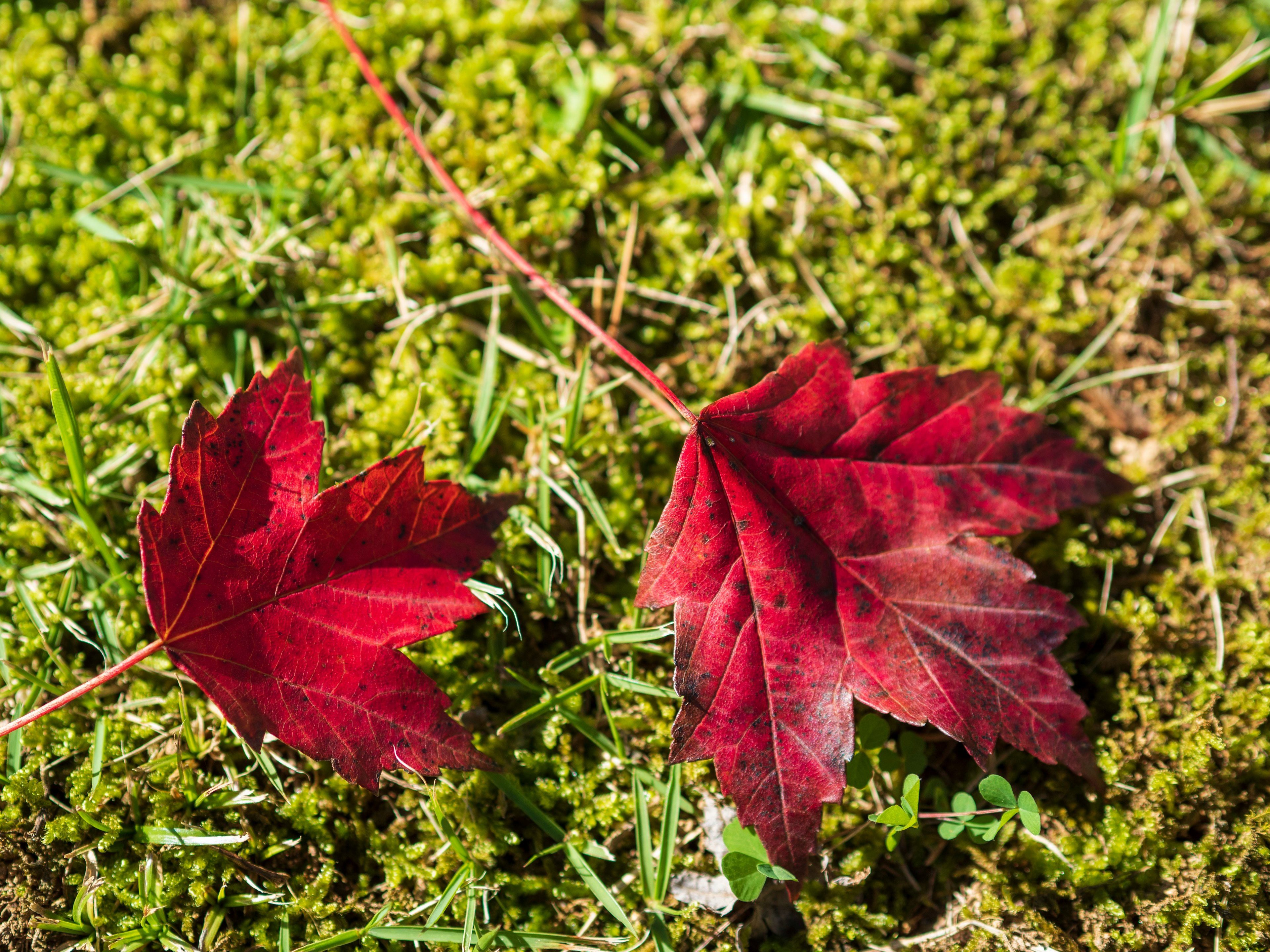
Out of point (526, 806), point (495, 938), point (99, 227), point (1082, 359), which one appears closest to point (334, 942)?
point (495, 938)

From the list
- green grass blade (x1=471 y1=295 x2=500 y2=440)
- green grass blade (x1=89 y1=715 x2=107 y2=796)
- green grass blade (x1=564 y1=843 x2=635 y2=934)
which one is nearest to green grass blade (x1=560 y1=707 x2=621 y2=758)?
green grass blade (x1=564 y1=843 x2=635 y2=934)

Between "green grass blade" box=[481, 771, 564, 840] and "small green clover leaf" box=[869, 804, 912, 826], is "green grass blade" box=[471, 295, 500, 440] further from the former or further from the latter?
"small green clover leaf" box=[869, 804, 912, 826]

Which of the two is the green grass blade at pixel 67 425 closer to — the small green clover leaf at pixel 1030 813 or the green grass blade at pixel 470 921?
the green grass blade at pixel 470 921

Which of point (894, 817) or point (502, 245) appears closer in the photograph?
point (894, 817)

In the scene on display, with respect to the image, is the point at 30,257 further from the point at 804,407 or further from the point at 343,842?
the point at 804,407

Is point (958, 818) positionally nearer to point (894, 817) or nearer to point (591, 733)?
point (894, 817)

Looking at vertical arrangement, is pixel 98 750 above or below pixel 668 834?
above

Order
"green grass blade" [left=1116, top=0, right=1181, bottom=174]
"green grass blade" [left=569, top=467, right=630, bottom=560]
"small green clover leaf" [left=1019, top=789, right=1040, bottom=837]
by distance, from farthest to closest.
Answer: "green grass blade" [left=1116, top=0, right=1181, bottom=174], "green grass blade" [left=569, top=467, right=630, bottom=560], "small green clover leaf" [left=1019, top=789, right=1040, bottom=837]
